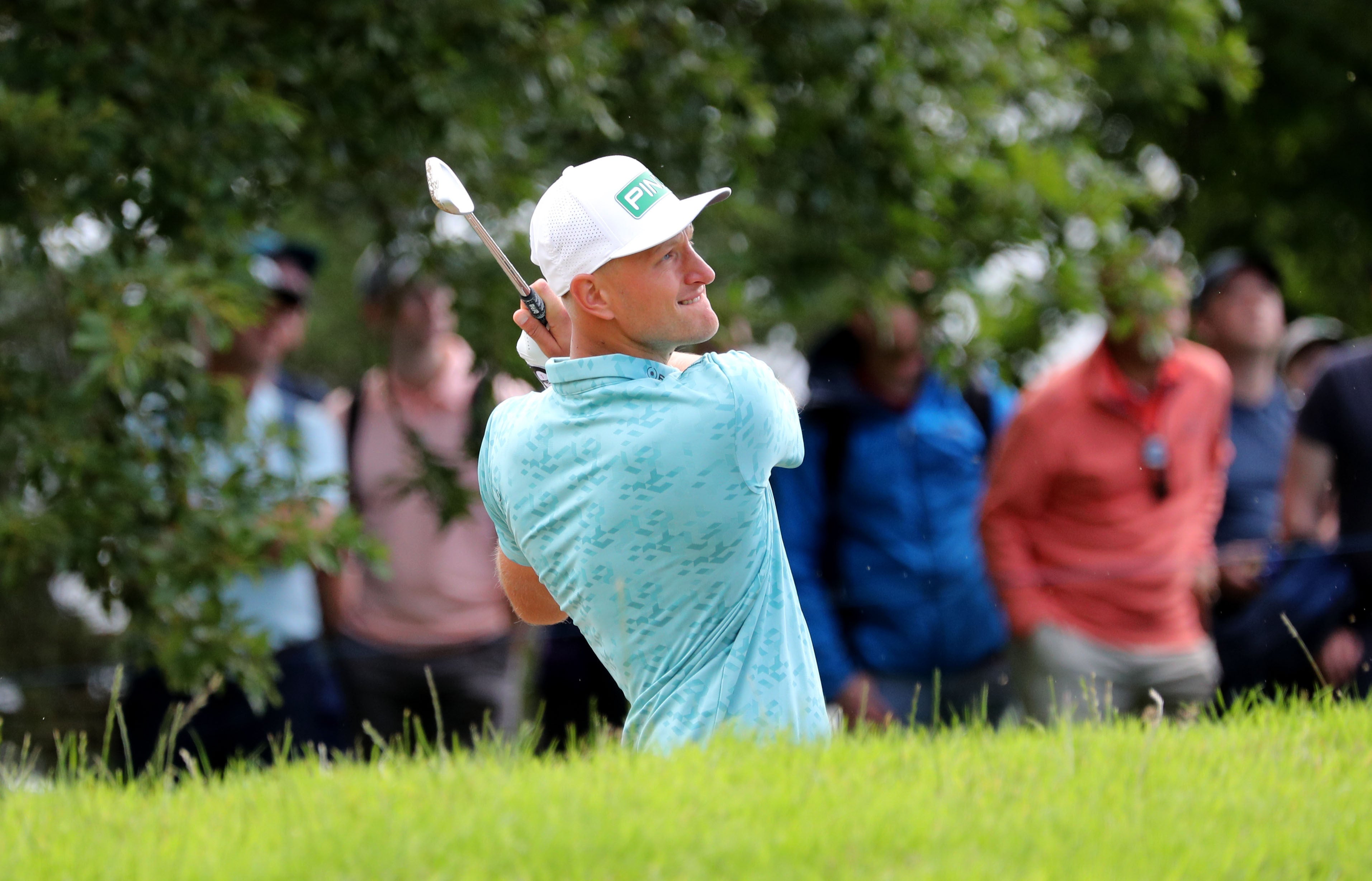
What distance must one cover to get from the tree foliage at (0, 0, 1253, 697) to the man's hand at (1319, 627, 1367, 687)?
68.6 inches

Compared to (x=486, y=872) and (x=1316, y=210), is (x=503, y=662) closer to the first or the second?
(x=486, y=872)

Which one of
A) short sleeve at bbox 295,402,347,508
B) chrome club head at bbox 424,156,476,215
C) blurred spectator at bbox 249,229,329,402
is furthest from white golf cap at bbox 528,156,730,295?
blurred spectator at bbox 249,229,329,402

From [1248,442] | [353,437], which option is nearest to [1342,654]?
[1248,442]

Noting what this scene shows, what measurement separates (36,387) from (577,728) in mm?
3294

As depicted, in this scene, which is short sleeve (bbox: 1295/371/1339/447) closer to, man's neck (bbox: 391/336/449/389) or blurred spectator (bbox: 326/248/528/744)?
blurred spectator (bbox: 326/248/528/744)

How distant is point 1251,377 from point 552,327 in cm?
563

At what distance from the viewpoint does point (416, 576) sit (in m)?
7.33

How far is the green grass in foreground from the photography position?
277 cm

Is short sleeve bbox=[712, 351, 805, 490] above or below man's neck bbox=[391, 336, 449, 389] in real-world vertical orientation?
above

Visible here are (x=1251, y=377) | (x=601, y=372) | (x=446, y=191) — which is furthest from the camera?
(x=1251, y=377)

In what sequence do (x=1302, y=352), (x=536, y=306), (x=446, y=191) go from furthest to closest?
(x=1302, y=352), (x=446, y=191), (x=536, y=306)

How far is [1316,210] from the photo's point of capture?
1299cm

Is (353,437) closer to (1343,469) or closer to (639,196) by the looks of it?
(1343,469)

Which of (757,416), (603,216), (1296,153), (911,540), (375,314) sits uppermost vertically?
(603,216)
